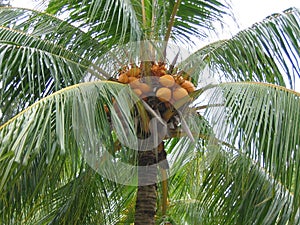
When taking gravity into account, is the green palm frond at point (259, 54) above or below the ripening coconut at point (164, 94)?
above

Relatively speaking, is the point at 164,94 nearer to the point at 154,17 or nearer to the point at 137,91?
the point at 137,91

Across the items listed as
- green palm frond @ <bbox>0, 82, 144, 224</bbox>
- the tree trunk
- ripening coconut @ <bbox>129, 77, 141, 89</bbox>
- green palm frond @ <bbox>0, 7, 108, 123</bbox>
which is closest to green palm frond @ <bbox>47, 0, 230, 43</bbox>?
green palm frond @ <bbox>0, 7, 108, 123</bbox>

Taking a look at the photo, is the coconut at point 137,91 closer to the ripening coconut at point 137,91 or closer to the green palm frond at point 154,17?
the ripening coconut at point 137,91

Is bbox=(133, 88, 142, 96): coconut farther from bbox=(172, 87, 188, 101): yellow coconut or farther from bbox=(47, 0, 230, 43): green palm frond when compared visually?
bbox=(47, 0, 230, 43): green palm frond

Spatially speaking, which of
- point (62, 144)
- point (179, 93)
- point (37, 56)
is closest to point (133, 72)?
point (179, 93)

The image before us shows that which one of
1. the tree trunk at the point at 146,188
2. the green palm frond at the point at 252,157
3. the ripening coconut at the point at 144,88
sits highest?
the ripening coconut at the point at 144,88

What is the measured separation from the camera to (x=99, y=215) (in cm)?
408

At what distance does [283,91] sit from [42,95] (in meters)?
1.53

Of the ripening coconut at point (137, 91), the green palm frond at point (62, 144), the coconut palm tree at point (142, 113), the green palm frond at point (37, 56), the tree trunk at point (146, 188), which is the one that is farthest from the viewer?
the tree trunk at point (146, 188)

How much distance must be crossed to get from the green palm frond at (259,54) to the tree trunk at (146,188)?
0.66 metres

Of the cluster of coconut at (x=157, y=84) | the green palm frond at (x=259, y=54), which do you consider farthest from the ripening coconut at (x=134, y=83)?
the green palm frond at (x=259, y=54)

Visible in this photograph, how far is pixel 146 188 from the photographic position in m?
4.02

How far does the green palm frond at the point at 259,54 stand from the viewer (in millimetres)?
3752

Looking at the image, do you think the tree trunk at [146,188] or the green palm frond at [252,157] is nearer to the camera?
the green palm frond at [252,157]
